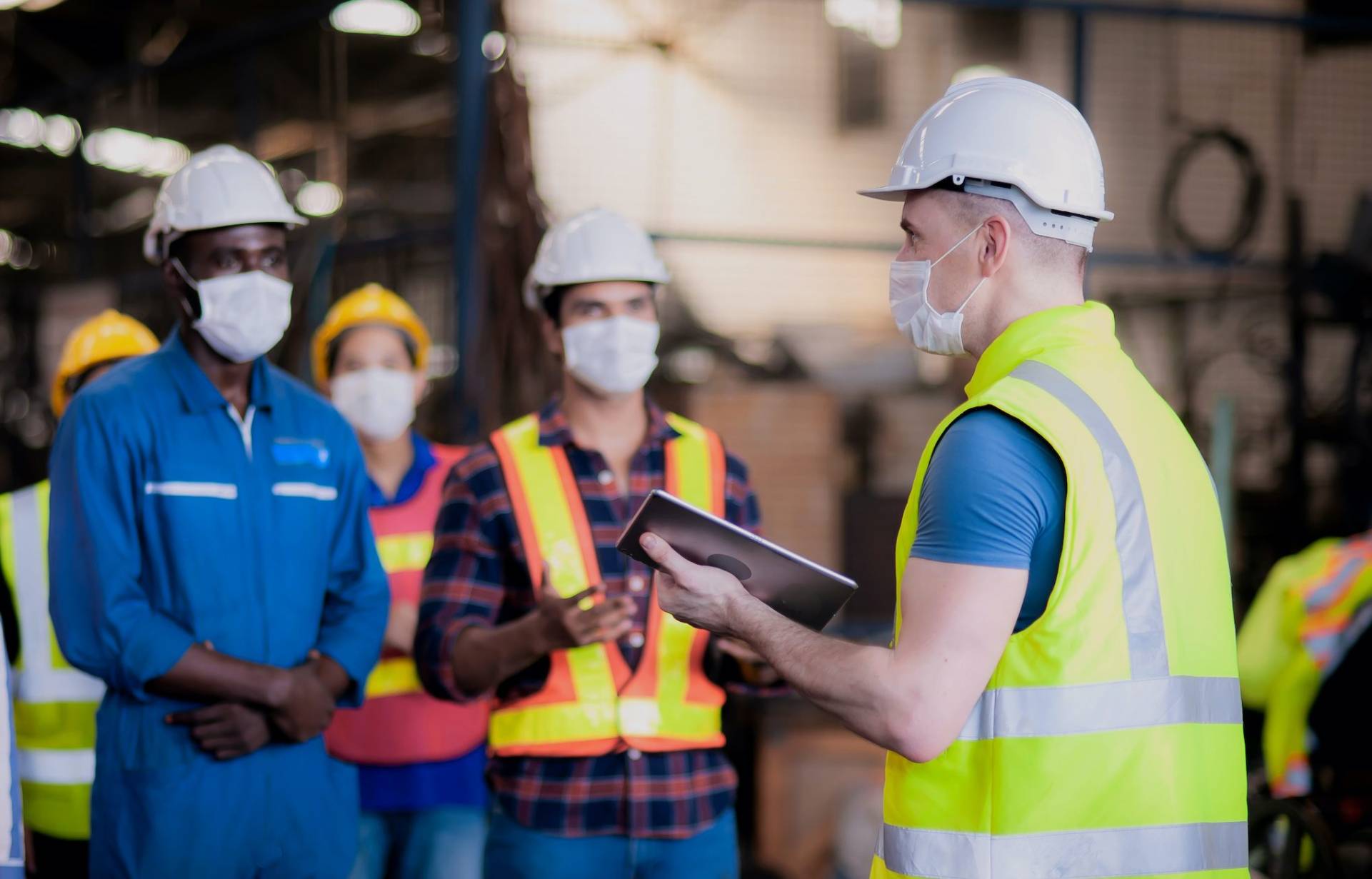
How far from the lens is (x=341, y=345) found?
431 cm

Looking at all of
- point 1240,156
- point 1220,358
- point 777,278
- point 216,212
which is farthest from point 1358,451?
point 216,212

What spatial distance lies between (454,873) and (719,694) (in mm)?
1139

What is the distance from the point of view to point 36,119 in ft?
54.6

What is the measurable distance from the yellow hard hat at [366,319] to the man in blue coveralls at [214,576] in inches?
48.1

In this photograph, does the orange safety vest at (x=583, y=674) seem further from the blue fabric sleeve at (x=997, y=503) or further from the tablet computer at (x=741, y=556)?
the blue fabric sleeve at (x=997, y=503)

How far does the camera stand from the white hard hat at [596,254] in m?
3.25

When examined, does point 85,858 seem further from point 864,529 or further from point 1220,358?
point 1220,358

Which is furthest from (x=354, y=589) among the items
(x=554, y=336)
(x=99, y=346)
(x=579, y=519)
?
(x=99, y=346)

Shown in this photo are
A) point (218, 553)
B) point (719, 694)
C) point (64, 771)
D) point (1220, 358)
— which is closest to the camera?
point (218, 553)

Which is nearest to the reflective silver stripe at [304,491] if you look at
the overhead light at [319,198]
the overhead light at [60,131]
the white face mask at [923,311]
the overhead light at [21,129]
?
the white face mask at [923,311]

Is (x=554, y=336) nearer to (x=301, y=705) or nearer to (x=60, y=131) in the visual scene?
(x=301, y=705)

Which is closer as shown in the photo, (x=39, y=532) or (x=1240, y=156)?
(x=39, y=532)

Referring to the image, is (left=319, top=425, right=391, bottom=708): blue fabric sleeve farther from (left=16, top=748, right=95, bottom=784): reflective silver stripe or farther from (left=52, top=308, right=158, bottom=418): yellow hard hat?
(left=52, top=308, right=158, bottom=418): yellow hard hat

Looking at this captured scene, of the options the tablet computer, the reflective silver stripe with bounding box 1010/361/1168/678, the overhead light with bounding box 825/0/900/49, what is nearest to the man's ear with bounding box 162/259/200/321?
the tablet computer
